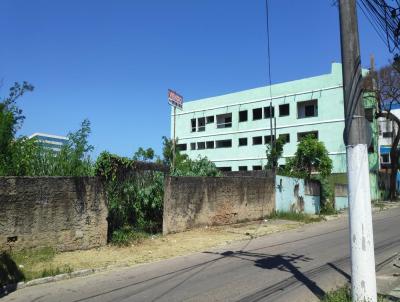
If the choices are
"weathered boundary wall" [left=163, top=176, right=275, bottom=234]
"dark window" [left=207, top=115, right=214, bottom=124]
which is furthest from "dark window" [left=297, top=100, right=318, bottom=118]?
"weathered boundary wall" [left=163, top=176, right=275, bottom=234]

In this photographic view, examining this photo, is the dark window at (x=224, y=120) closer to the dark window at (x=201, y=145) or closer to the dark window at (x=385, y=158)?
the dark window at (x=201, y=145)

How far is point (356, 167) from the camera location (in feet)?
21.5

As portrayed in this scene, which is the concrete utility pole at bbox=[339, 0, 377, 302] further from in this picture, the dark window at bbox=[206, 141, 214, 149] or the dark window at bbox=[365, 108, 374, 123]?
the dark window at bbox=[206, 141, 214, 149]

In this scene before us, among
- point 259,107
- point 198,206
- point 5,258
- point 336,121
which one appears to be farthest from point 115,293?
point 259,107

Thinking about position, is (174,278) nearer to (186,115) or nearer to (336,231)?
(336,231)

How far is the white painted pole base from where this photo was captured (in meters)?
6.36

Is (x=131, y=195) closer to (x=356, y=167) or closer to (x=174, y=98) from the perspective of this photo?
(x=174, y=98)

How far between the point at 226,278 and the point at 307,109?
1546 inches

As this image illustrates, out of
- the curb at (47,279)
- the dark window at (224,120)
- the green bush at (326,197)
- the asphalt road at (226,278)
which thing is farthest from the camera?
the dark window at (224,120)

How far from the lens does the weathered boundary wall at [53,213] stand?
34.4 ft

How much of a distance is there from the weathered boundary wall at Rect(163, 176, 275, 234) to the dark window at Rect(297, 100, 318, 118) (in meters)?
24.6

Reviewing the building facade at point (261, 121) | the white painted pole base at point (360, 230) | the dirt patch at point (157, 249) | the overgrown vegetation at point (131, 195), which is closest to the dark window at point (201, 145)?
the building facade at point (261, 121)

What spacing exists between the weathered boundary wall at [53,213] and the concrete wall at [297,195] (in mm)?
12234

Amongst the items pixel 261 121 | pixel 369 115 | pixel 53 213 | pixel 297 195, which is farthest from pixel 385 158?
pixel 369 115
